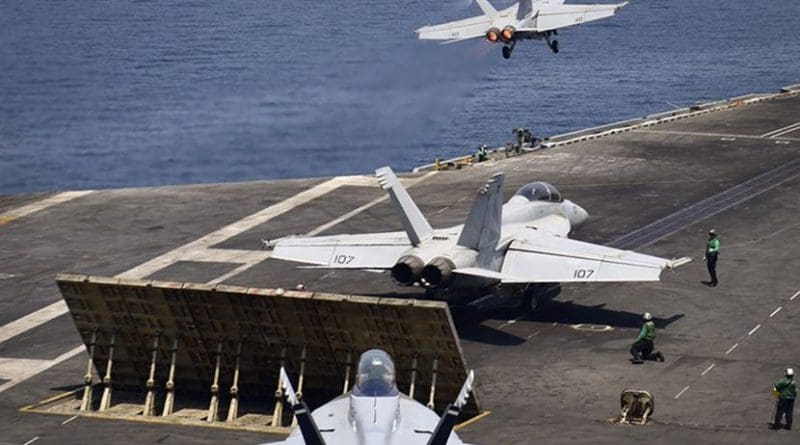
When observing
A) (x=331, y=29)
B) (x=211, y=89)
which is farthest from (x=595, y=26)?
(x=211, y=89)

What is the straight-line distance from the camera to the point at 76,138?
11812cm

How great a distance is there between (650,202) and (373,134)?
25.5m

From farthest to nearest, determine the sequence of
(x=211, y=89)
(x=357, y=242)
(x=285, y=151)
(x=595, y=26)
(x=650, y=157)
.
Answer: (x=595, y=26), (x=211, y=89), (x=285, y=151), (x=650, y=157), (x=357, y=242)

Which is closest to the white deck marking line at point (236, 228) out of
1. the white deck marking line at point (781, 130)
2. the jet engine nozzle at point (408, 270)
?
the jet engine nozzle at point (408, 270)

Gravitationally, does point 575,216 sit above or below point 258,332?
below

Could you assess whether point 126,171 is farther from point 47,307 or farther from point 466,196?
point 47,307

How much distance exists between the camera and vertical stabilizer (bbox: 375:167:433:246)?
51.3m

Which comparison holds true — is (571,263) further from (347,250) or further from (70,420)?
(70,420)

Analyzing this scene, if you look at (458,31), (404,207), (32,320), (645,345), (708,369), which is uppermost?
(458,31)

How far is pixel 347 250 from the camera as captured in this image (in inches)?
2127

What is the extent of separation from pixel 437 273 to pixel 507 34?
115 feet

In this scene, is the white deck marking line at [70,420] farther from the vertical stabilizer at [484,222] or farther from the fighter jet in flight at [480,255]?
the vertical stabilizer at [484,222]

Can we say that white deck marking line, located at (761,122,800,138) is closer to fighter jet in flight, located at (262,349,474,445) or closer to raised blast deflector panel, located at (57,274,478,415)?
raised blast deflector panel, located at (57,274,478,415)

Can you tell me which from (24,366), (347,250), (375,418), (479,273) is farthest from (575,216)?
(375,418)
